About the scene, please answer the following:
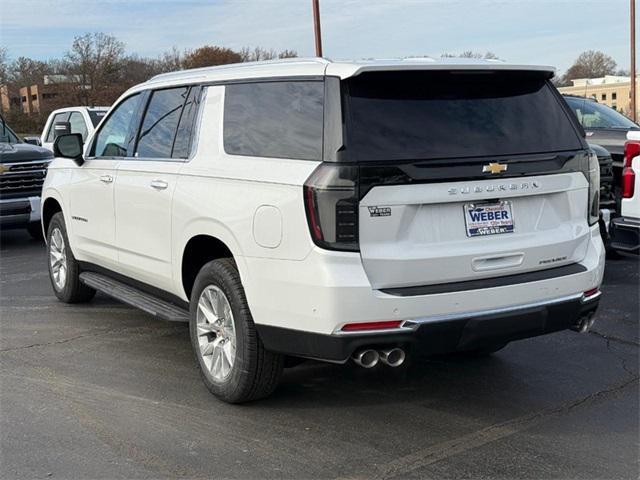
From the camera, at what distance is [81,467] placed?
12.1ft

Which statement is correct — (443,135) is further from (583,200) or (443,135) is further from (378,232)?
(583,200)

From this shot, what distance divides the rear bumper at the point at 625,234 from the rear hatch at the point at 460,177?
102 inches

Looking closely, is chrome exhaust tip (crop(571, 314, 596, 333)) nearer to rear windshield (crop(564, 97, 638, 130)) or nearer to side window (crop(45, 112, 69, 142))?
rear windshield (crop(564, 97, 638, 130))

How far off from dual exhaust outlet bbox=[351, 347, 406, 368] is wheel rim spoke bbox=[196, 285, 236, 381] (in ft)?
2.84

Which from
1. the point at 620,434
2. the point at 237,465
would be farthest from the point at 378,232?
the point at 620,434

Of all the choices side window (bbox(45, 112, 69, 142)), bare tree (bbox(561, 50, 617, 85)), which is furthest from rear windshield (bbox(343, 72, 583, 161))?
bare tree (bbox(561, 50, 617, 85))

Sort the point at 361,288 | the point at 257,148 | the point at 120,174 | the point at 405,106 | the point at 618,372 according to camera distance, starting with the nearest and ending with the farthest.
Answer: the point at 361,288 → the point at 405,106 → the point at 257,148 → the point at 618,372 → the point at 120,174

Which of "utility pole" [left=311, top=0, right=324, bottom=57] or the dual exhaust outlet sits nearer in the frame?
the dual exhaust outlet

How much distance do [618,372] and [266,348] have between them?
8.18 feet

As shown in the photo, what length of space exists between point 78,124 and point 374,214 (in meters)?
11.7

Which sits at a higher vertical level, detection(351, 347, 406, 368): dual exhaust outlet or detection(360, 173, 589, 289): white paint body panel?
detection(360, 173, 589, 289): white paint body panel

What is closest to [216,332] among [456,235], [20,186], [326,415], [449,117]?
[326,415]

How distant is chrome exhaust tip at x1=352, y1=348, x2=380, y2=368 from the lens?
3.71 m

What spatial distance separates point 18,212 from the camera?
10.6 metres
